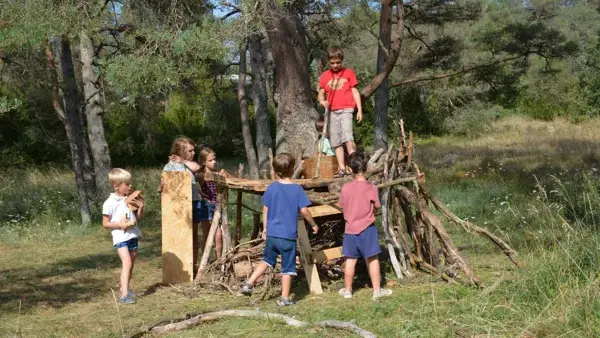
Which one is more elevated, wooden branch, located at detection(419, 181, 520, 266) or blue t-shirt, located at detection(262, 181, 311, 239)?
blue t-shirt, located at detection(262, 181, 311, 239)

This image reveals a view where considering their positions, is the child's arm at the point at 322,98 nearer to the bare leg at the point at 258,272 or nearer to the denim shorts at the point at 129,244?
the bare leg at the point at 258,272

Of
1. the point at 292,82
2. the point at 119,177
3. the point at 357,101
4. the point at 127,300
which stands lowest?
the point at 127,300

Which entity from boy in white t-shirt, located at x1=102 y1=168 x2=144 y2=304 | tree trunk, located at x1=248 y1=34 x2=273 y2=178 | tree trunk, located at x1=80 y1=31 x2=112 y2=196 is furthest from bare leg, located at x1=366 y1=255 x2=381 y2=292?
tree trunk, located at x1=248 y1=34 x2=273 y2=178

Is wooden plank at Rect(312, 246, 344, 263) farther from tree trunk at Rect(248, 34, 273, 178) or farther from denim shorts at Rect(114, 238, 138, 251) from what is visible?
tree trunk at Rect(248, 34, 273, 178)

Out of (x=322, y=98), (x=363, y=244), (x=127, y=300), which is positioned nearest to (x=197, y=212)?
(x=127, y=300)

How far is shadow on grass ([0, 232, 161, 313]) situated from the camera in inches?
282

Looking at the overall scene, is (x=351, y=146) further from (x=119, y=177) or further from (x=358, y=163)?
(x=119, y=177)

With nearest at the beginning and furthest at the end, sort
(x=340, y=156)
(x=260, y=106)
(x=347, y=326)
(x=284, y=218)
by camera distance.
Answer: (x=347, y=326) < (x=284, y=218) < (x=340, y=156) < (x=260, y=106)

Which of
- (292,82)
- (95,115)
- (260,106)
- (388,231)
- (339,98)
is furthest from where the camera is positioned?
(260,106)

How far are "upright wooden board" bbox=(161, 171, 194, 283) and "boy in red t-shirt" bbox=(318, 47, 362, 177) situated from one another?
61.5 inches

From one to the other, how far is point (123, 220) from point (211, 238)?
3.49 feet

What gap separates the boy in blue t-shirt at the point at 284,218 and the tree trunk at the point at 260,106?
10372 millimetres

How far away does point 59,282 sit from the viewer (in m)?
8.15

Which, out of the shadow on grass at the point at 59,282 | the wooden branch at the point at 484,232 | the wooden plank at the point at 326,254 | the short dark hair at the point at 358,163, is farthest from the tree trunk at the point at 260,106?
the short dark hair at the point at 358,163
